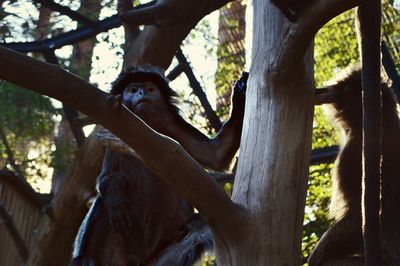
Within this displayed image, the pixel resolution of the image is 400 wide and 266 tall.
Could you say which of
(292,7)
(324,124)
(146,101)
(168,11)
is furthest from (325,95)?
(324,124)

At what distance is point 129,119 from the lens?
7.58 ft

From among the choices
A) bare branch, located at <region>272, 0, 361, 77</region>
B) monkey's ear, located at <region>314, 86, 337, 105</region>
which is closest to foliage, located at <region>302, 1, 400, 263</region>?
monkey's ear, located at <region>314, 86, 337, 105</region>

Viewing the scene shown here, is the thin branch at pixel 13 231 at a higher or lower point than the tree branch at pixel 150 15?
lower

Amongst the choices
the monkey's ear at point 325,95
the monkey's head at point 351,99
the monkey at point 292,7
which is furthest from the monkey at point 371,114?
the monkey's head at point 351,99

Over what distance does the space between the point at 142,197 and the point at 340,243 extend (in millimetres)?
1185

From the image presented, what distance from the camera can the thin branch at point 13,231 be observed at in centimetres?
520

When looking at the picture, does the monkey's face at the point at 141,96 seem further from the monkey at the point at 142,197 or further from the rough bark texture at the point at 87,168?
the rough bark texture at the point at 87,168

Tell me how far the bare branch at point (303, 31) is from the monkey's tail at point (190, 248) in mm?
1220

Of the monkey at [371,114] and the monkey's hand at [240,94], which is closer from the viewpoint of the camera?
the monkey at [371,114]

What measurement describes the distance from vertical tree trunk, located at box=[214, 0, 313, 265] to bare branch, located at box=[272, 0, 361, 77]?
26mm

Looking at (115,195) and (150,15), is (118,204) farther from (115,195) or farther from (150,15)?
(150,15)

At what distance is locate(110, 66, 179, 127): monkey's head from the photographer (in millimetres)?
4168

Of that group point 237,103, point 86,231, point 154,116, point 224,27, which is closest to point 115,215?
point 86,231

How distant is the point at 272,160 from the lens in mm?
2744
